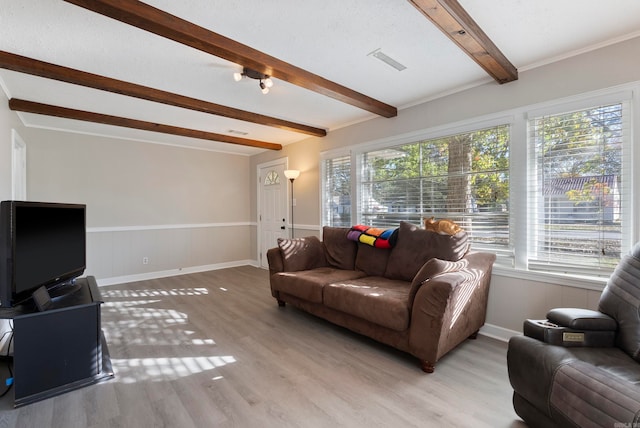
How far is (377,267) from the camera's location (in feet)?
10.7

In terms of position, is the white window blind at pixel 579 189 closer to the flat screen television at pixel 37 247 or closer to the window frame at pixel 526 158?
the window frame at pixel 526 158

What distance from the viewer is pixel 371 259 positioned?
3.33m

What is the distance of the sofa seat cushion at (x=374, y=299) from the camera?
7.36 ft

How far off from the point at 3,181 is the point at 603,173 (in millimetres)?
5063

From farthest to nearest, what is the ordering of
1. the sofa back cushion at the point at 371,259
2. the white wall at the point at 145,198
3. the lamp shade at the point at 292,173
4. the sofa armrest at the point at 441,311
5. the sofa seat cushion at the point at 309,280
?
1. the lamp shade at the point at 292,173
2. the white wall at the point at 145,198
3. the sofa back cushion at the point at 371,259
4. the sofa seat cushion at the point at 309,280
5. the sofa armrest at the point at 441,311

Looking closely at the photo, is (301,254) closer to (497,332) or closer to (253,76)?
(253,76)

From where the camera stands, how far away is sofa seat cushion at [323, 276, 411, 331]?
88.3 inches

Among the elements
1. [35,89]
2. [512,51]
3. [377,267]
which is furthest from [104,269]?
[512,51]

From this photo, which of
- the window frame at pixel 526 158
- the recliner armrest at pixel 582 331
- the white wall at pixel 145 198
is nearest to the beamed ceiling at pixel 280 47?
the window frame at pixel 526 158

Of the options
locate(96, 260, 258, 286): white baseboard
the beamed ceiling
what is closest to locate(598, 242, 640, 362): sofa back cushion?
the beamed ceiling

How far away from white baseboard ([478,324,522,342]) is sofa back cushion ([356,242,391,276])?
1.07 metres

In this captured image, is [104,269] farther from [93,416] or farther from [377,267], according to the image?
[377,267]

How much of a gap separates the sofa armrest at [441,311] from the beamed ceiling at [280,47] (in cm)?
163

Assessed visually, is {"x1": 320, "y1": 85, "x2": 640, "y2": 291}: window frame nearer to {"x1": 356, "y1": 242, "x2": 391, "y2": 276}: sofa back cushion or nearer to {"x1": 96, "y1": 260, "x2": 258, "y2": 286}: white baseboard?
{"x1": 356, "y1": 242, "x2": 391, "y2": 276}: sofa back cushion
